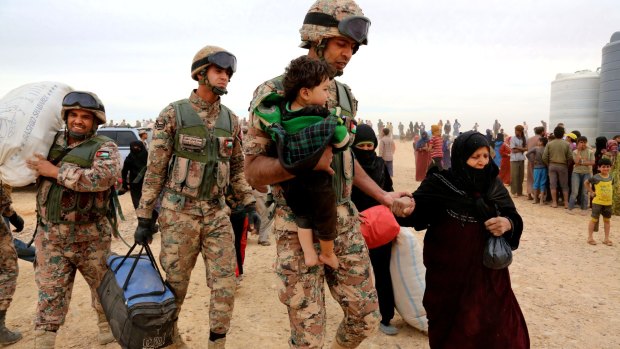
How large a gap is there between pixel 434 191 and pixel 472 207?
0.86 feet

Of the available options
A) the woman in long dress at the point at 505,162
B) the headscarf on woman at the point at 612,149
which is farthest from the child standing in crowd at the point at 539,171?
the woman in long dress at the point at 505,162

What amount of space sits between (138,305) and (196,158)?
113cm

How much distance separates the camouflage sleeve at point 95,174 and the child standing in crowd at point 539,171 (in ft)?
34.0

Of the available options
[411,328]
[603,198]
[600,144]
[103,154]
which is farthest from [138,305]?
[600,144]

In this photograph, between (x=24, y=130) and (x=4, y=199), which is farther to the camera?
(x=4, y=199)

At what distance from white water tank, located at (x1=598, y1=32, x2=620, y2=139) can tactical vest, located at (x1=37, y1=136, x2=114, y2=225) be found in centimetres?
1596

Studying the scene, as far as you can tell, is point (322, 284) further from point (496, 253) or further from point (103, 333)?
point (103, 333)

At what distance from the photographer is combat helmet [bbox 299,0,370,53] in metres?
2.34

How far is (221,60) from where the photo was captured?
128 inches

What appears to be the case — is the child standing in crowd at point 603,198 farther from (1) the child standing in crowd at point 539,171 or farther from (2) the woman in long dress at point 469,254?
(2) the woman in long dress at point 469,254

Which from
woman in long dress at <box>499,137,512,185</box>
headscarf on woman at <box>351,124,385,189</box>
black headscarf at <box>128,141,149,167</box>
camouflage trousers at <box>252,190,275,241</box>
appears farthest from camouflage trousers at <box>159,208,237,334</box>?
woman in long dress at <box>499,137,512,185</box>

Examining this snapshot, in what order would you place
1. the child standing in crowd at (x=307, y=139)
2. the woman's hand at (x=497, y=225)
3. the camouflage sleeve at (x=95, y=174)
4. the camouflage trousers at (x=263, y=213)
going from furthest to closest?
the camouflage trousers at (x=263, y=213) < the camouflage sleeve at (x=95, y=174) < the woman's hand at (x=497, y=225) < the child standing in crowd at (x=307, y=139)

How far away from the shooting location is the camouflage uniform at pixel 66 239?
3.09 m

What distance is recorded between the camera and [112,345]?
3.59 metres
